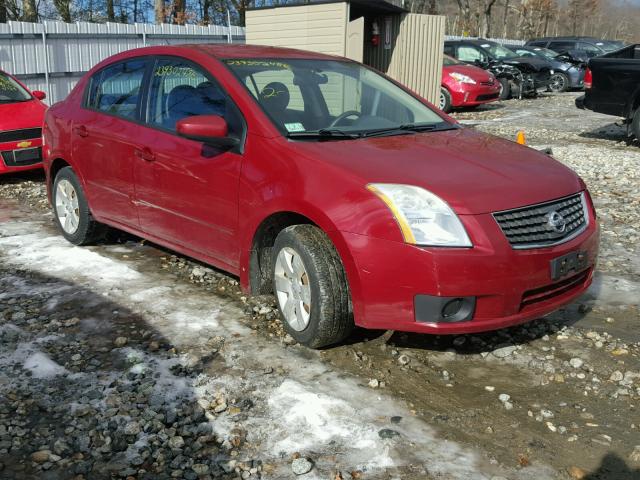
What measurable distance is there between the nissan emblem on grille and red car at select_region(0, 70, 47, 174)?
22.8 feet

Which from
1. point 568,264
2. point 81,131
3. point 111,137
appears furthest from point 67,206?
point 568,264

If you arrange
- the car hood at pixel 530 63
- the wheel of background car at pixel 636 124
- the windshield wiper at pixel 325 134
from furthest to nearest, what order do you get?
the car hood at pixel 530 63 < the wheel of background car at pixel 636 124 < the windshield wiper at pixel 325 134

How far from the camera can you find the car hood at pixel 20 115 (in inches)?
337

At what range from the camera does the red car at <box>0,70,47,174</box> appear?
27.7ft

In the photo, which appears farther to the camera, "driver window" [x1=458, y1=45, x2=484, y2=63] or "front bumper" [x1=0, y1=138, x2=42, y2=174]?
"driver window" [x1=458, y1=45, x2=484, y2=63]

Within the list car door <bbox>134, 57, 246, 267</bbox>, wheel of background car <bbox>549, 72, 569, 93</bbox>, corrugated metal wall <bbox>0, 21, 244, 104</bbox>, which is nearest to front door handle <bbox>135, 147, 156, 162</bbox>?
car door <bbox>134, 57, 246, 267</bbox>

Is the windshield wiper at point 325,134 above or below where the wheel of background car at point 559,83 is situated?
above

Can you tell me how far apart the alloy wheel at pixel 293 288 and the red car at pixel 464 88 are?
1307 cm

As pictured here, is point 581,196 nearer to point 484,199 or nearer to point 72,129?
point 484,199

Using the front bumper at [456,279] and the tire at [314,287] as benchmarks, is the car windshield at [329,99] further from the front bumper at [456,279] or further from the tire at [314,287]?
the front bumper at [456,279]

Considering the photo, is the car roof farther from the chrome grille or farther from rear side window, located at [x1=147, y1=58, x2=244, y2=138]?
the chrome grille

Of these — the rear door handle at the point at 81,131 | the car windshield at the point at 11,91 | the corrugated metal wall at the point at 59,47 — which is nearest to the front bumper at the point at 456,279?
the rear door handle at the point at 81,131

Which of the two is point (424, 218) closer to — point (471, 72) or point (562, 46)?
point (471, 72)

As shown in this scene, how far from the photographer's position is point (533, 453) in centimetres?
300
